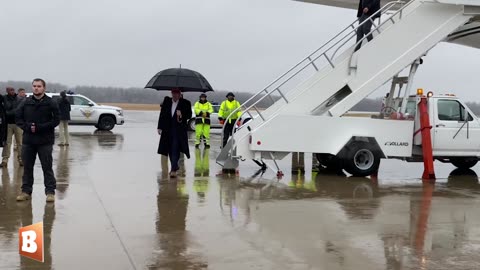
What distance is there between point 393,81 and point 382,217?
596 cm

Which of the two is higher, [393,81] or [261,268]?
[393,81]

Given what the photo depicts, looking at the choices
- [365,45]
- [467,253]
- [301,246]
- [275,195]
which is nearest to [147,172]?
[275,195]

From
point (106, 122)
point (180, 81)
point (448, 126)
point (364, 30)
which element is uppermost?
point (364, 30)

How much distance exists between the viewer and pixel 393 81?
42.1ft

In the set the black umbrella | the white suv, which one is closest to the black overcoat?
the black umbrella

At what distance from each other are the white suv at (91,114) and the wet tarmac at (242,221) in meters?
12.9

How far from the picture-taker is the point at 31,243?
5.37 metres

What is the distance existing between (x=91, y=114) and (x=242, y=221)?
1857 centimetres

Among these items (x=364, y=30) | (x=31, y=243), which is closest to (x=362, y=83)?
(x=364, y=30)

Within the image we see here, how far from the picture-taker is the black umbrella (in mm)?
11039

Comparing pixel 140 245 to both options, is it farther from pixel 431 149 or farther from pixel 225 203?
pixel 431 149

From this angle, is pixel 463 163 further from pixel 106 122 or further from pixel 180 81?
pixel 106 122

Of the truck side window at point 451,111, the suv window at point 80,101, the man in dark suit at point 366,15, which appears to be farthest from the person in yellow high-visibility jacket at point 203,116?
the suv window at point 80,101

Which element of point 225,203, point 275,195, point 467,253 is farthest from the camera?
point 275,195
